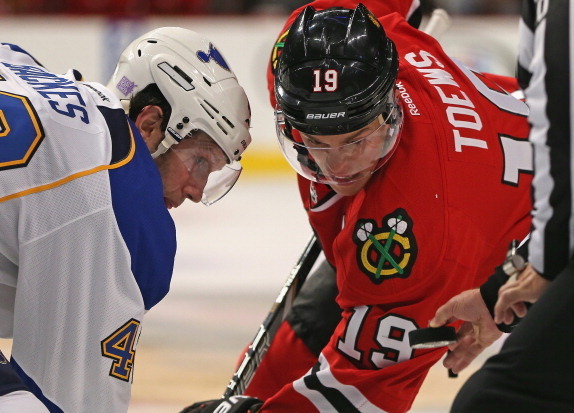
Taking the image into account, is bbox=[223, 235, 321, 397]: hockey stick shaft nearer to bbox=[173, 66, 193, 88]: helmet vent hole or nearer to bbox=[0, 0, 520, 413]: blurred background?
bbox=[0, 0, 520, 413]: blurred background

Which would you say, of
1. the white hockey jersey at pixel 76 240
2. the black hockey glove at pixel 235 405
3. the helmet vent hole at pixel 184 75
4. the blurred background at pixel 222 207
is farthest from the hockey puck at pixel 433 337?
the blurred background at pixel 222 207

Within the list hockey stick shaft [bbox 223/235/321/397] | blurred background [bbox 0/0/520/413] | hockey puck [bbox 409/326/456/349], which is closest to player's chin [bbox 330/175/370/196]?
hockey puck [bbox 409/326/456/349]

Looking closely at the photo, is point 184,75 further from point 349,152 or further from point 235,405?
point 235,405

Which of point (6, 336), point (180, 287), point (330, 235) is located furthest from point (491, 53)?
point (6, 336)

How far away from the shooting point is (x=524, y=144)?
254 centimetres

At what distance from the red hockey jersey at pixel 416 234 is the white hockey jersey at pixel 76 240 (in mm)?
524

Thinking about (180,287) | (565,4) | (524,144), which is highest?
(565,4)

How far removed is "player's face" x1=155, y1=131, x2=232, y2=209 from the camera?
8.37ft

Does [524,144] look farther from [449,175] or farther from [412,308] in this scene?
[412,308]

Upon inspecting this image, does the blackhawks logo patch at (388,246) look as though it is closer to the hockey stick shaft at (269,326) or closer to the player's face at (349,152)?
the player's face at (349,152)

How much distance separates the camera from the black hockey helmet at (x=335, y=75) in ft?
7.57

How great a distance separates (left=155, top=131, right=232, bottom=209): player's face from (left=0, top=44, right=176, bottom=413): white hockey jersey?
46 centimetres

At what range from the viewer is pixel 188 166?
2574 mm

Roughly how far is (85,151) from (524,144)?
1125 mm
